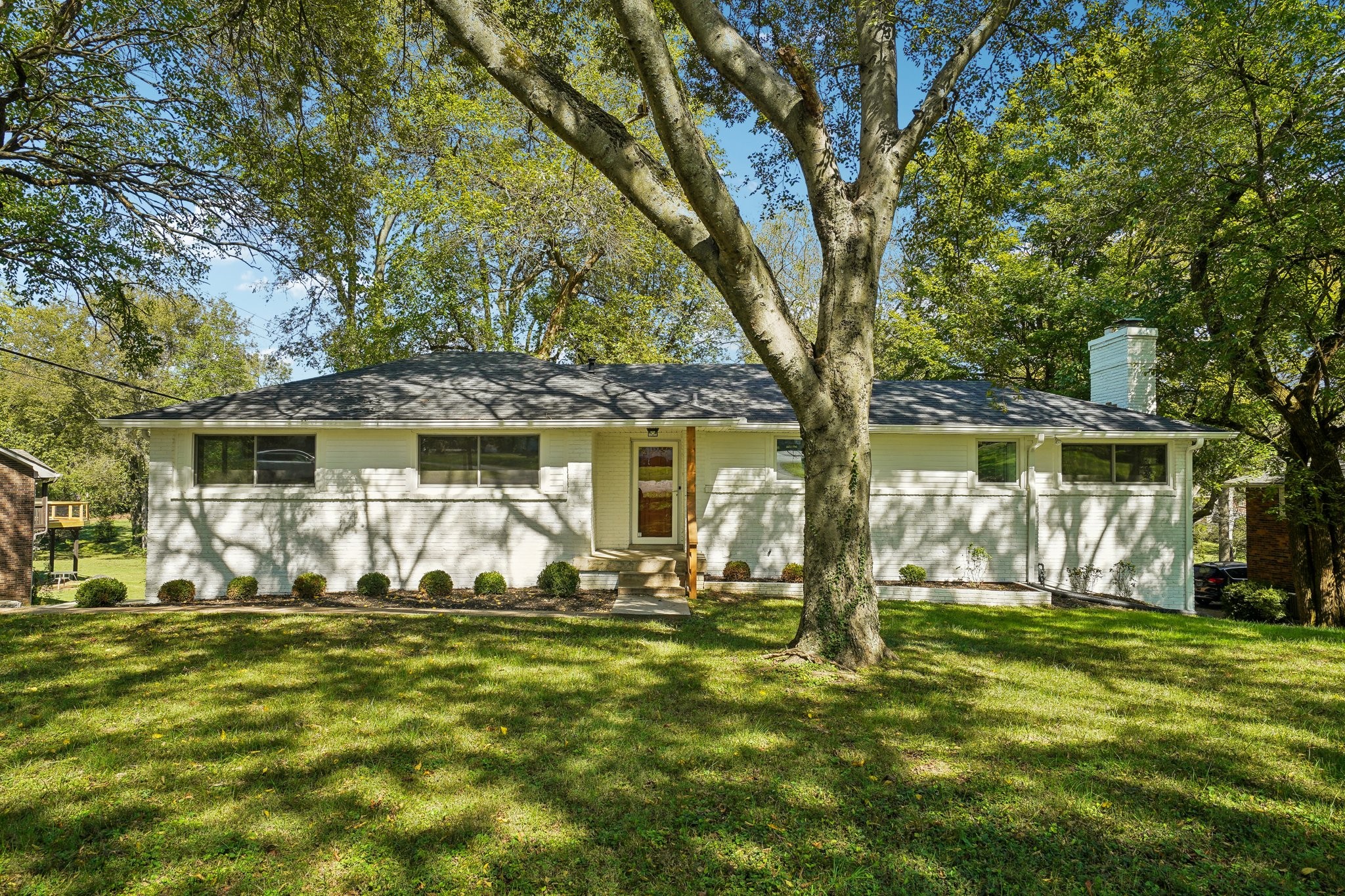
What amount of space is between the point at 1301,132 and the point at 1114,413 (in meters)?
5.12

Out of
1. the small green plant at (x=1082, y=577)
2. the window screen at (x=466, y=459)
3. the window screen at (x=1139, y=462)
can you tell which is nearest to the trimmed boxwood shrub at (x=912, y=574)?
the small green plant at (x=1082, y=577)

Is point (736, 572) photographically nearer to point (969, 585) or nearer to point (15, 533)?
point (969, 585)

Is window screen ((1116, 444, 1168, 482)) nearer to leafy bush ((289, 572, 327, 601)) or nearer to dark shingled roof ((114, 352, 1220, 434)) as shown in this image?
dark shingled roof ((114, 352, 1220, 434))

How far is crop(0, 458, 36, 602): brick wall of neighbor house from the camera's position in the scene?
16.1 meters

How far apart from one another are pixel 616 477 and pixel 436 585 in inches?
150

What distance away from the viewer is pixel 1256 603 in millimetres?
13750

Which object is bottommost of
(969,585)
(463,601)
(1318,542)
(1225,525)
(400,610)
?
(1225,525)

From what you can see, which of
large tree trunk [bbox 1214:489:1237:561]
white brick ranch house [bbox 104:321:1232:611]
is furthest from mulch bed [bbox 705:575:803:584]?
large tree trunk [bbox 1214:489:1237:561]

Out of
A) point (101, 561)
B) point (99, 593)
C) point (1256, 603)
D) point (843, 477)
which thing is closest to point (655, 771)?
point (843, 477)

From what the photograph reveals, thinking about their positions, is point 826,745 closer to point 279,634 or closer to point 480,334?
point 279,634

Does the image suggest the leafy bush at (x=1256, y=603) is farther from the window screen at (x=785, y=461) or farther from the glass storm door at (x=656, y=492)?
the glass storm door at (x=656, y=492)

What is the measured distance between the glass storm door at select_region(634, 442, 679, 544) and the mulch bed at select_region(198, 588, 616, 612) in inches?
81.9

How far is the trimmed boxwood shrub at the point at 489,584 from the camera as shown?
10.8 meters

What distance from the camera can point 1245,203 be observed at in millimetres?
12906
